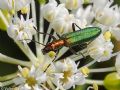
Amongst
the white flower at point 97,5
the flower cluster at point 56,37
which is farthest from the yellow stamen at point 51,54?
the white flower at point 97,5

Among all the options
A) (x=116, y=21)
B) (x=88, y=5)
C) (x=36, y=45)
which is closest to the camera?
(x=36, y=45)

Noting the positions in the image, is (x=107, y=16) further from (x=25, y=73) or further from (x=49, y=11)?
(x=25, y=73)

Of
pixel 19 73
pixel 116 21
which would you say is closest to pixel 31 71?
pixel 19 73

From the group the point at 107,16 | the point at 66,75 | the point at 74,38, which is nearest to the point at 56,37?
the point at 74,38

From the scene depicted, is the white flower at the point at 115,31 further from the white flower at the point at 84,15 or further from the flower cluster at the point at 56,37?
the white flower at the point at 84,15

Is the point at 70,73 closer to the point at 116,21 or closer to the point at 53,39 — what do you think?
the point at 53,39

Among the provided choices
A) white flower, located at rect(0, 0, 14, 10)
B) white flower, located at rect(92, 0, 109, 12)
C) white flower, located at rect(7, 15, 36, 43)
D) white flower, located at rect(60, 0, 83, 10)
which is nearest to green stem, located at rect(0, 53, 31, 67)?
white flower, located at rect(7, 15, 36, 43)
